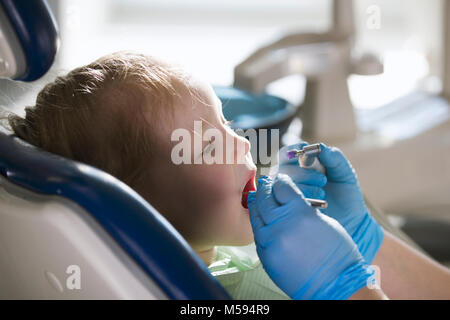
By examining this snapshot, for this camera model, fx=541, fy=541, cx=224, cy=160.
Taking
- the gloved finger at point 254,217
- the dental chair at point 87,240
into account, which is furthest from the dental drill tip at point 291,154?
the dental chair at point 87,240

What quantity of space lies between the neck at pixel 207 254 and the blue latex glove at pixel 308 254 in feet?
0.74

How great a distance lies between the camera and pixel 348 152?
2.17 metres

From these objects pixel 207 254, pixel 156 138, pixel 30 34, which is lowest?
pixel 207 254

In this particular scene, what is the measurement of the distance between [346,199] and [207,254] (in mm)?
252

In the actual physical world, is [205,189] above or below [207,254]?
above

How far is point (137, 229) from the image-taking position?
555 millimetres

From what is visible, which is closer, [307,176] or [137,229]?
[137,229]

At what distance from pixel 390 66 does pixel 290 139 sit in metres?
2.47

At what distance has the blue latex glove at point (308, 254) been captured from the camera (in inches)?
24.9

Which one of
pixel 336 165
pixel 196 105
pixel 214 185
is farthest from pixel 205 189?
pixel 336 165

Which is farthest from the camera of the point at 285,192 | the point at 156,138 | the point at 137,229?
the point at 156,138

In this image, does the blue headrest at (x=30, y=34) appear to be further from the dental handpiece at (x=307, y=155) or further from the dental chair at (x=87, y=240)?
the dental handpiece at (x=307, y=155)

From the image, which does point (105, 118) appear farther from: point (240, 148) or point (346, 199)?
point (346, 199)
